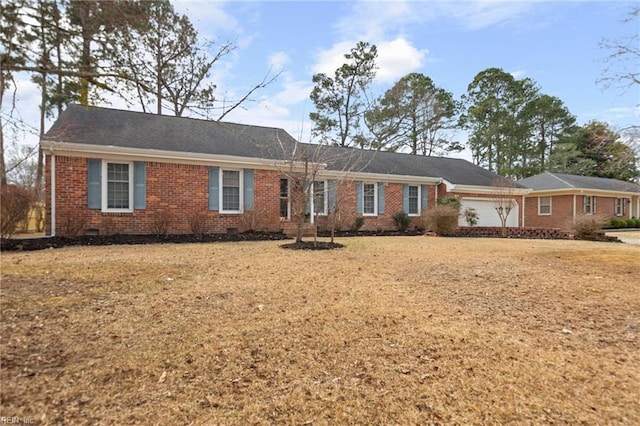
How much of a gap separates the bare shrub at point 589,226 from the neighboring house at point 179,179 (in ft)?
24.2

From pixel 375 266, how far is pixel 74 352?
5.12m

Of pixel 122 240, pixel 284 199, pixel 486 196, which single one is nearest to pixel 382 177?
pixel 284 199

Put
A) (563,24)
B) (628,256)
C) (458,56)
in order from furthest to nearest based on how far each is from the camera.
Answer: (458,56)
(563,24)
(628,256)

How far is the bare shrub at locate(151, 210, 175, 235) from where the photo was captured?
11180mm

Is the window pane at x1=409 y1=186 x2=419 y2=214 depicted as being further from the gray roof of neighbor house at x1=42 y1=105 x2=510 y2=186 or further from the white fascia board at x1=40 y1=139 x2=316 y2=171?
the white fascia board at x1=40 y1=139 x2=316 y2=171

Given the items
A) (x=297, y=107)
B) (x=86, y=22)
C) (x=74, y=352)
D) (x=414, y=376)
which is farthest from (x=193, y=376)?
(x=297, y=107)

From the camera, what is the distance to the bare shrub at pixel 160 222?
1118cm

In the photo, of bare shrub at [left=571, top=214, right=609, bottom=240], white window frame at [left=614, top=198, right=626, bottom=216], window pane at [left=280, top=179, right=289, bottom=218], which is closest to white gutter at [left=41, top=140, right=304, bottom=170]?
window pane at [left=280, top=179, right=289, bottom=218]

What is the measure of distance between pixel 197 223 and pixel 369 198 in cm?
789

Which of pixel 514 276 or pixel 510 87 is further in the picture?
pixel 510 87

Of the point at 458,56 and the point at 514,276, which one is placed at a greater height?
the point at 458,56

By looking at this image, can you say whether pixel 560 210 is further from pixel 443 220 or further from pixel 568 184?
pixel 443 220

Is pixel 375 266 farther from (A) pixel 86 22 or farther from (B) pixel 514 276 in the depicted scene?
(A) pixel 86 22

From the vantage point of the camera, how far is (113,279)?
5035mm
